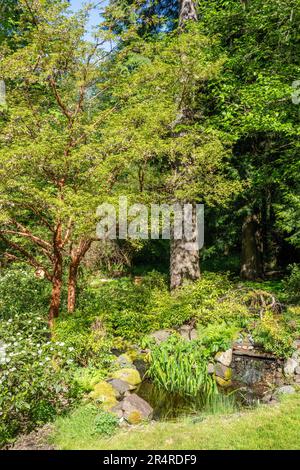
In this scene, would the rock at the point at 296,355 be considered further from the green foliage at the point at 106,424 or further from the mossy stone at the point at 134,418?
the green foliage at the point at 106,424

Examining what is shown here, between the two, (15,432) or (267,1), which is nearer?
(15,432)

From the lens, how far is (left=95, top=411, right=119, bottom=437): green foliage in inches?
177

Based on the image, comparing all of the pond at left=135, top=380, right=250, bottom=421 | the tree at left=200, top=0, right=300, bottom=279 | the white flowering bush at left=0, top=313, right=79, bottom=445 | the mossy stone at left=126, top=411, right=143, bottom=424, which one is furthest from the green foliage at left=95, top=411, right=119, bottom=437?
the tree at left=200, top=0, right=300, bottom=279

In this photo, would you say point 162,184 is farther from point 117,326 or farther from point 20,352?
point 20,352

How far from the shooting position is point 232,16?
36.0 ft

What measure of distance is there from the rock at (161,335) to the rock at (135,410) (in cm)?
201

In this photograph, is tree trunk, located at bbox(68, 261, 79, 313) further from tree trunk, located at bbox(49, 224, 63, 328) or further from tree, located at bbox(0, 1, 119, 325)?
tree trunk, located at bbox(49, 224, 63, 328)

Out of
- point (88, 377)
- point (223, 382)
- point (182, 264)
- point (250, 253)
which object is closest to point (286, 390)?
point (223, 382)

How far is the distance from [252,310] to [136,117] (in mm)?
4616

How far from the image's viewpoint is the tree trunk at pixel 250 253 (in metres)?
12.1

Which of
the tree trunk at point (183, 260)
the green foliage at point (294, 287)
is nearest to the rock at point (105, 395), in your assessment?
the tree trunk at point (183, 260)

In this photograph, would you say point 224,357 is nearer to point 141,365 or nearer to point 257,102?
point 141,365

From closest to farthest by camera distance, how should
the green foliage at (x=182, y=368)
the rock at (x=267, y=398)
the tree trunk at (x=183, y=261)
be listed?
1. the rock at (x=267, y=398)
2. the green foliage at (x=182, y=368)
3. the tree trunk at (x=183, y=261)
